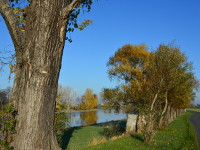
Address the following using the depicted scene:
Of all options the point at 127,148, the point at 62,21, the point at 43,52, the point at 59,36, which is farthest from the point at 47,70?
the point at 127,148

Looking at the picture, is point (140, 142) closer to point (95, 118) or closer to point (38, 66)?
point (38, 66)

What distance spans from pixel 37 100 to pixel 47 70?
65 cm

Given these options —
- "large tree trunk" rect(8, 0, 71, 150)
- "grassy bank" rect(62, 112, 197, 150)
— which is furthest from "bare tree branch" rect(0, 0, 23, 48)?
"grassy bank" rect(62, 112, 197, 150)

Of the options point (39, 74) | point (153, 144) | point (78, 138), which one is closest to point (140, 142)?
point (153, 144)

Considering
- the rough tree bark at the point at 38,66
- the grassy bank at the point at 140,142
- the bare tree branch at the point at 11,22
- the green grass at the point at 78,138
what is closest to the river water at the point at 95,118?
the green grass at the point at 78,138

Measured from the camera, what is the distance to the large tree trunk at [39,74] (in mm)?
4469

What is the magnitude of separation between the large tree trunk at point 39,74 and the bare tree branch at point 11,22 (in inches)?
7.2

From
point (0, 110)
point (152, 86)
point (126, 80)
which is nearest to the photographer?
point (0, 110)

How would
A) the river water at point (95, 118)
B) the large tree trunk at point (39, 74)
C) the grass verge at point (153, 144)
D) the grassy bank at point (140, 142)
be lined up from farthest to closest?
the river water at point (95, 118)
the grassy bank at point (140, 142)
the grass verge at point (153, 144)
the large tree trunk at point (39, 74)

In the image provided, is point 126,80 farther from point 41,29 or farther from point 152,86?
point 41,29

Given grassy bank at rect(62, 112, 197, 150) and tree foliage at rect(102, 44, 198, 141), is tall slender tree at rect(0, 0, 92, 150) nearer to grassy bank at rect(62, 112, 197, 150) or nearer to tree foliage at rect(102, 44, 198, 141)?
grassy bank at rect(62, 112, 197, 150)

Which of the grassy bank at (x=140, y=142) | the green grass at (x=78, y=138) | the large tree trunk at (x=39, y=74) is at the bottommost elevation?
the green grass at (x=78, y=138)

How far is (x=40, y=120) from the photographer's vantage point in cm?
450

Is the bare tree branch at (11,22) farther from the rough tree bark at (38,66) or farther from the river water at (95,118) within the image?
the river water at (95,118)
